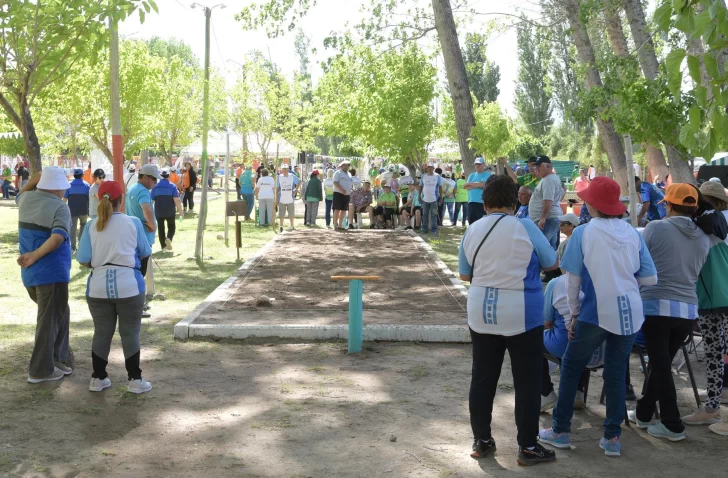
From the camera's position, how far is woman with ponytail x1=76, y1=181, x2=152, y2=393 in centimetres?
694

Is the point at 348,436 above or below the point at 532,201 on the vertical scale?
below

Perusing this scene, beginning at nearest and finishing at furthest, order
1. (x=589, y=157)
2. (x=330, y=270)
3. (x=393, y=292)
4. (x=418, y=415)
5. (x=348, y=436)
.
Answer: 1. (x=348, y=436)
2. (x=418, y=415)
3. (x=393, y=292)
4. (x=330, y=270)
5. (x=589, y=157)

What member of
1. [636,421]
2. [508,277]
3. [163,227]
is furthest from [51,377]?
[163,227]

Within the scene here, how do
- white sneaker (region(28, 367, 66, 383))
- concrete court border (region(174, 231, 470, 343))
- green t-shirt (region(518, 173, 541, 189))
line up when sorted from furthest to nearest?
1. green t-shirt (region(518, 173, 541, 189))
2. concrete court border (region(174, 231, 470, 343))
3. white sneaker (region(28, 367, 66, 383))

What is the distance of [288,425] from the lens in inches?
251

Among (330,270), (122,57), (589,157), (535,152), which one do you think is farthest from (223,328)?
(535,152)

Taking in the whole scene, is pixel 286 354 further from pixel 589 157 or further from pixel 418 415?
pixel 589 157

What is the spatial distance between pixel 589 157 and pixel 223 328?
191 ft

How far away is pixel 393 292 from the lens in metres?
12.3

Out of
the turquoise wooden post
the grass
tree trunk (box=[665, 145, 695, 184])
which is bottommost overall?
the grass

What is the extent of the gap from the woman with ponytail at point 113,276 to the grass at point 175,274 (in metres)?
2.41

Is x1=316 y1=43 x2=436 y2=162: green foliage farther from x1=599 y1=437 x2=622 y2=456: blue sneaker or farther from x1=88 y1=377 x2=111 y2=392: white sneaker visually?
x1=599 y1=437 x2=622 y2=456: blue sneaker

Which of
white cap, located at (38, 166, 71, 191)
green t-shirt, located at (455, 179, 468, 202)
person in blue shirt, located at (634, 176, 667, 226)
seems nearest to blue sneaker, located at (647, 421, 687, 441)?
white cap, located at (38, 166, 71, 191)

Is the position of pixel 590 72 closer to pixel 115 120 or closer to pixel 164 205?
pixel 164 205
